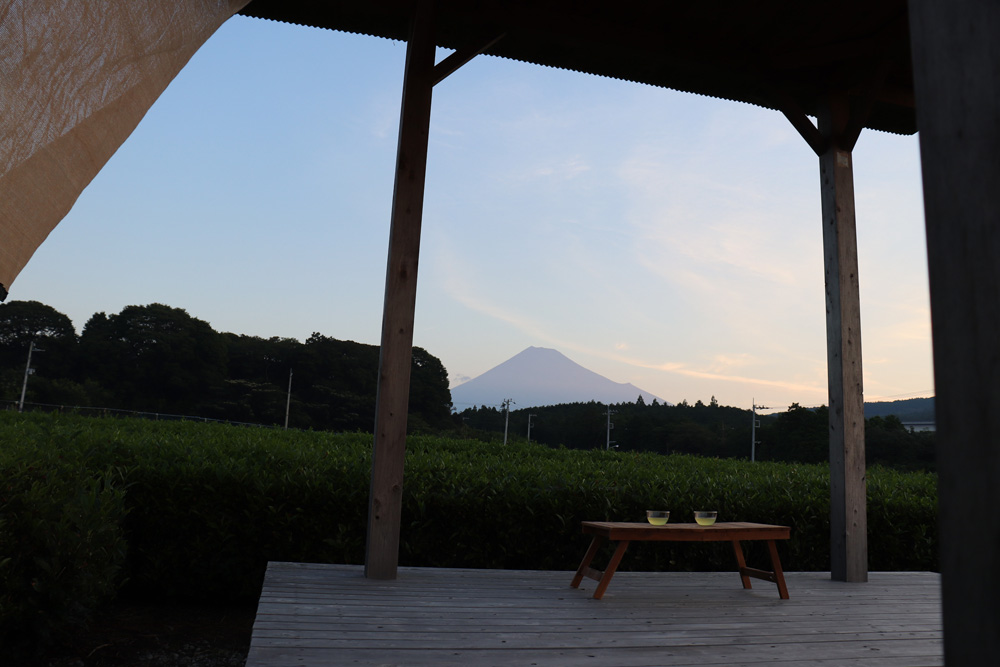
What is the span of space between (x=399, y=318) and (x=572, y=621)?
1.81 metres

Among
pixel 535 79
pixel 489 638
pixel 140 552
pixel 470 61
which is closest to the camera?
pixel 489 638

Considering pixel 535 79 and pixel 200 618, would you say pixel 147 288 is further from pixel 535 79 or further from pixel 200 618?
pixel 200 618

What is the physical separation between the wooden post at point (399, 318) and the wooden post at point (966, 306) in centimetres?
314

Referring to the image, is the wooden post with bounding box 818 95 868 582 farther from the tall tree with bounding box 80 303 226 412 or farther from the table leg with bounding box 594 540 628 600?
the tall tree with bounding box 80 303 226 412

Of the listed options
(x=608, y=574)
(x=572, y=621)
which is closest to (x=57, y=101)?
(x=572, y=621)

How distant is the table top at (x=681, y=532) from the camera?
3547 millimetres

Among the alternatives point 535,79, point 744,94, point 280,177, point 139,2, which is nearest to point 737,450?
point 280,177

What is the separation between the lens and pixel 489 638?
2770 millimetres

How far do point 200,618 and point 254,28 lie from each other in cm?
387

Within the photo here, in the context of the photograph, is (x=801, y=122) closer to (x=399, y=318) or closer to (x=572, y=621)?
(x=399, y=318)

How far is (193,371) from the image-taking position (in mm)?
47750

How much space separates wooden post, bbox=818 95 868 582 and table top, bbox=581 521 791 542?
947mm

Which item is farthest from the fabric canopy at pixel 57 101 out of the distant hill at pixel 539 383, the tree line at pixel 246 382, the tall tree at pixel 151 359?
the distant hill at pixel 539 383

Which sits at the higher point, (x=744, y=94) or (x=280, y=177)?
(x=280, y=177)
